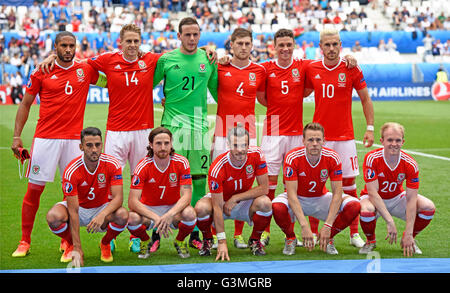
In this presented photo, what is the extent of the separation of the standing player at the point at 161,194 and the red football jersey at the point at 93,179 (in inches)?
8.6

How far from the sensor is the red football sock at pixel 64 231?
595 centimetres

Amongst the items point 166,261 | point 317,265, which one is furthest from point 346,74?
point 166,261

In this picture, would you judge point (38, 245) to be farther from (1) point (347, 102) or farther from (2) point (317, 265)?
(1) point (347, 102)

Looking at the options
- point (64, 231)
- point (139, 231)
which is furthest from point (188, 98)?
point (64, 231)

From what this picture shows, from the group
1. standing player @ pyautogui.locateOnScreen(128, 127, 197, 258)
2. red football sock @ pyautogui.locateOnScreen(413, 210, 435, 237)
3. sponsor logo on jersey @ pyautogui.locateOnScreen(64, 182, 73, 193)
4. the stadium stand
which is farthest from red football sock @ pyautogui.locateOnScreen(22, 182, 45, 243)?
the stadium stand

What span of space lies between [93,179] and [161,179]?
2.17 ft

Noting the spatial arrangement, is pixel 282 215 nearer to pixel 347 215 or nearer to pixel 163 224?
pixel 347 215

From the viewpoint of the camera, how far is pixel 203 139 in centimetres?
692

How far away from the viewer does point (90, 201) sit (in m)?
6.17

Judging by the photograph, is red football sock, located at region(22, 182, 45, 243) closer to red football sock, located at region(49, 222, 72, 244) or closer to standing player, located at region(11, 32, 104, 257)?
standing player, located at region(11, 32, 104, 257)

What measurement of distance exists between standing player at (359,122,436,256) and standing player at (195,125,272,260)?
1.00 metres

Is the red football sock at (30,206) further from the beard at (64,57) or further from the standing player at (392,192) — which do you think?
the standing player at (392,192)

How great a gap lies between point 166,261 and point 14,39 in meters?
26.0

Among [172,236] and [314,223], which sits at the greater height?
[314,223]
